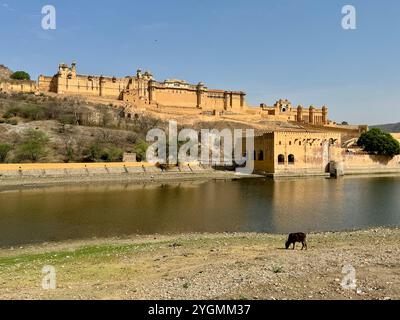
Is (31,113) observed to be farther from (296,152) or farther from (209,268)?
(209,268)

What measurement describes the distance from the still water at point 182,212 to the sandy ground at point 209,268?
2468 millimetres

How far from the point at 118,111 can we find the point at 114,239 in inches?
1733

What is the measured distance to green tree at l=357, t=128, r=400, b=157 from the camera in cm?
4815

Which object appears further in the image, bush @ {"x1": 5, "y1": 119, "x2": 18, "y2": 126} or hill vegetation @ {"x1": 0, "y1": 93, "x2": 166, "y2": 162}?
bush @ {"x1": 5, "y1": 119, "x2": 18, "y2": 126}

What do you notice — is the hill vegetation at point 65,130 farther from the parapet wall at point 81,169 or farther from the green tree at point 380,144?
the green tree at point 380,144

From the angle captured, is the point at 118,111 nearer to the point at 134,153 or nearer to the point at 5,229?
the point at 134,153

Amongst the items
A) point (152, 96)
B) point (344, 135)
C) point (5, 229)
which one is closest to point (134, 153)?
point (152, 96)

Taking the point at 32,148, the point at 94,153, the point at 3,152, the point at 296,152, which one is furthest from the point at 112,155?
the point at 296,152

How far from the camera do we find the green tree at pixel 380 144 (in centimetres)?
4815

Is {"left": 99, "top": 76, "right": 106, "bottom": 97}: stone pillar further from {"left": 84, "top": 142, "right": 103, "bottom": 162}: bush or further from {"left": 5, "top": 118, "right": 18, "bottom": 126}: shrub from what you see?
{"left": 84, "top": 142, "right": 103, "bottom": 162}: bush

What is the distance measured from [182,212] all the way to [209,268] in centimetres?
1100

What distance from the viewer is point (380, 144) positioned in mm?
48375

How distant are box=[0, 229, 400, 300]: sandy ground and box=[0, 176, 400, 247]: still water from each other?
2.47m

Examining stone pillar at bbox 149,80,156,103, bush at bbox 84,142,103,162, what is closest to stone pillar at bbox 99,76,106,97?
stone pillar at bbox 149,80,156,103
